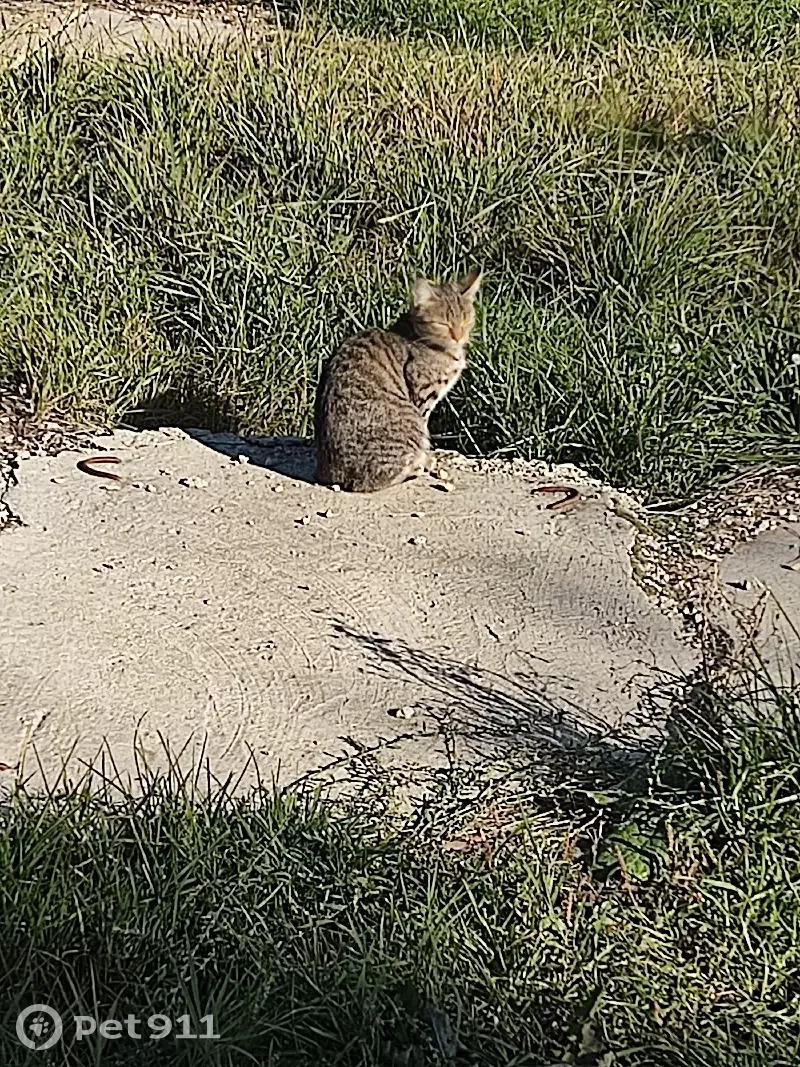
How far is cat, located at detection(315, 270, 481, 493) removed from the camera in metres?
4.58

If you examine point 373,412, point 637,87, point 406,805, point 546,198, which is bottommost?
point 406,805

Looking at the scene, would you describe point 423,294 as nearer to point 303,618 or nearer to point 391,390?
point 391,390

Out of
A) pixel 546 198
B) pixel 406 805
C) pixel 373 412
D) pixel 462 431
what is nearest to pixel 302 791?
pixel 406 805

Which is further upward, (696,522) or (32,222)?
(32,222)

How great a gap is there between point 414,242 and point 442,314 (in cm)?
101

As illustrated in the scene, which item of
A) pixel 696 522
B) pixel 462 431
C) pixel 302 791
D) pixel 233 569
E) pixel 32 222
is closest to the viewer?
pixel 302 791

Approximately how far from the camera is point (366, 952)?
2.65 meters

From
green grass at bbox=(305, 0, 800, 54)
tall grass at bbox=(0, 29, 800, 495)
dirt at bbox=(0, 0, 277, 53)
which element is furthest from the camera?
green grass at bbox=(305, 0, 800, 54)

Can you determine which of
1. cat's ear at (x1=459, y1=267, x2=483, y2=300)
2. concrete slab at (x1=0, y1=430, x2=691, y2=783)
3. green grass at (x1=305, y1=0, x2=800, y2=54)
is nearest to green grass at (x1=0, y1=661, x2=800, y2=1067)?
concrete slab at (x1=0, y1=430, x2=691, y2=783)

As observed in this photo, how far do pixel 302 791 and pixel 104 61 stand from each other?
4356 mm

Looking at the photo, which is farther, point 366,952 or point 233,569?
point 233,569

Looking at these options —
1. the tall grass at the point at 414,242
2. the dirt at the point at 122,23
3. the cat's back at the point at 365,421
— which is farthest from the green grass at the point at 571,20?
the cat's back at the point at 365,421

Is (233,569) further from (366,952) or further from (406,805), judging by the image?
(366,952)

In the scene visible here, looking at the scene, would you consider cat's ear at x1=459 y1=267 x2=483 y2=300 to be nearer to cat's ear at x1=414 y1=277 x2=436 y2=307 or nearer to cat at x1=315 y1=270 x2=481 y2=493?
cat at x1=315 y1=270 x2=481 y2=493
